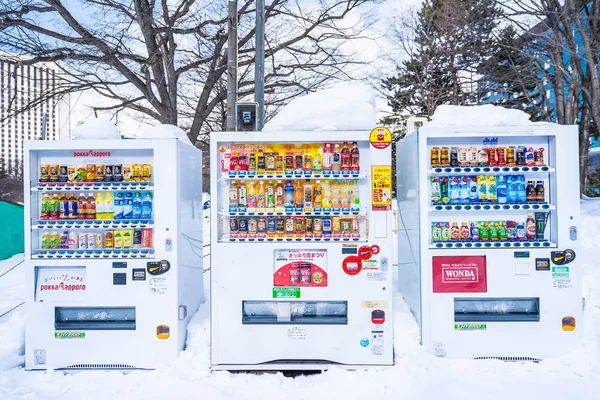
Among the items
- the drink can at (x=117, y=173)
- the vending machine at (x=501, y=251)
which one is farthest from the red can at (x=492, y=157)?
the drink can at (x=117, y=173)

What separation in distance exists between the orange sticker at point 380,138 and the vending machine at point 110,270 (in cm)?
188

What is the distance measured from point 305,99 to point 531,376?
10.9 ft

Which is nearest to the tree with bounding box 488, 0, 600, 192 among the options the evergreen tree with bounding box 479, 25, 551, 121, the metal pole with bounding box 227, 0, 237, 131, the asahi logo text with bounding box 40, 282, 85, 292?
the evergreen tree with bounding box 479, 25, 551, 121

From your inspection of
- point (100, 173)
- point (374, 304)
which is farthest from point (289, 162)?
point (100, 173)

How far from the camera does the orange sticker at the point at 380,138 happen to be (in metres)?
3.67

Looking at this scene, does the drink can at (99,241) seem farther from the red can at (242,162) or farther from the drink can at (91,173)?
the red can at (242,162)

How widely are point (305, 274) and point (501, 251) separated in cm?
191

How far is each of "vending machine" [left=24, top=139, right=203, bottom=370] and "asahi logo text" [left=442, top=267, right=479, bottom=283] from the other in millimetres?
2649

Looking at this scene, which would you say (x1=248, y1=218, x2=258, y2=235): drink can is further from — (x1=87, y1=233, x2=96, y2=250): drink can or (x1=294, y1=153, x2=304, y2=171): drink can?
(x1=87, y1=233, x2=96, y2=250): drink can

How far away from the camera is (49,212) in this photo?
157 inches

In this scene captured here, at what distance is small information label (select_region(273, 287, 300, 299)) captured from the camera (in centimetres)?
374

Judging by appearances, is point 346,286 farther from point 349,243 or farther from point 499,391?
point 499,391

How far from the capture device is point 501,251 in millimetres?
3809

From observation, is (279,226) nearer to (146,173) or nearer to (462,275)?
(146,173)
